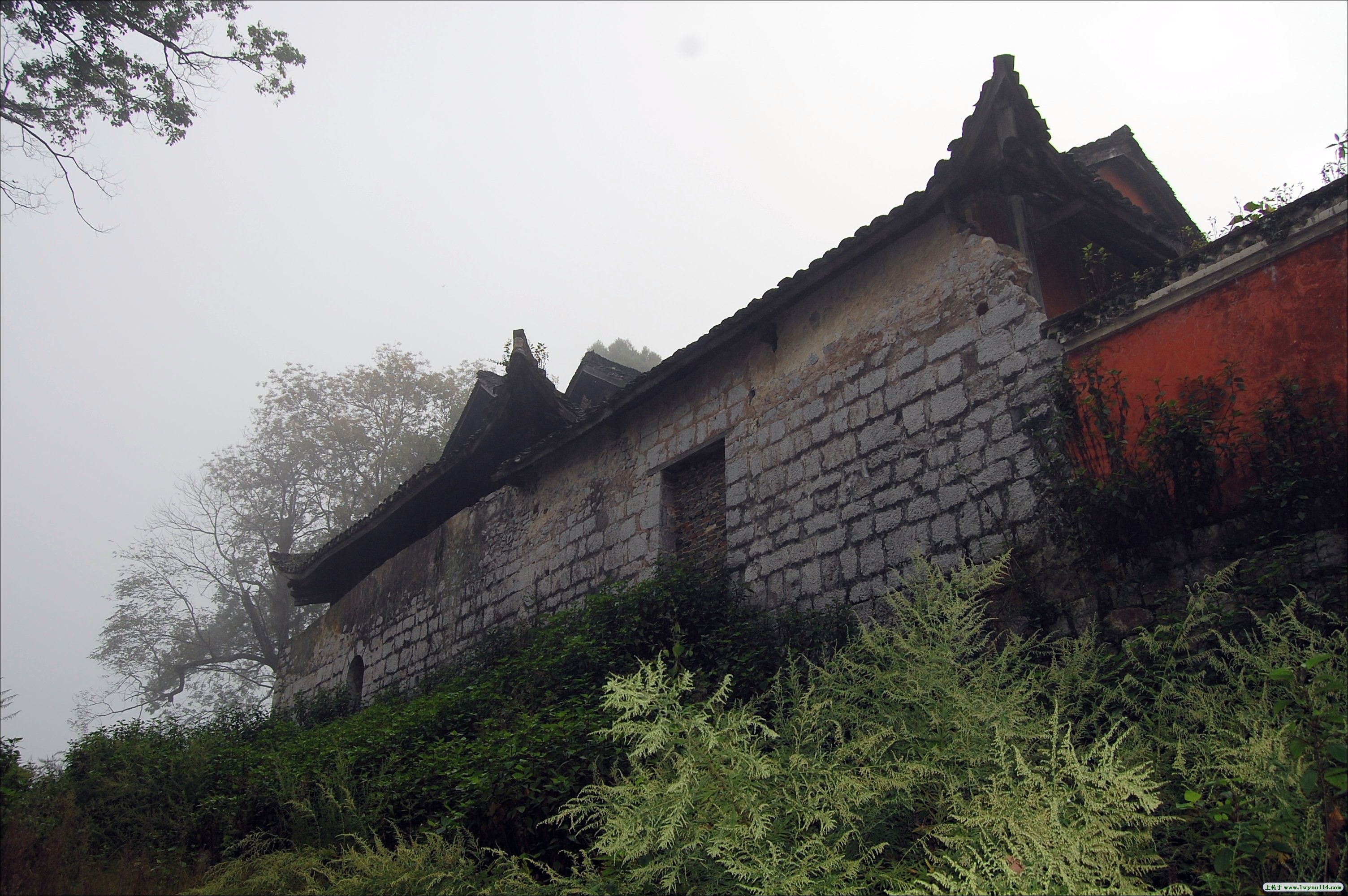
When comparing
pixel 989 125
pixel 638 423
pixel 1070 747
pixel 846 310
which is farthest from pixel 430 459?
pixel 1070 747

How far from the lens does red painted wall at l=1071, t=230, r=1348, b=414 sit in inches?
166

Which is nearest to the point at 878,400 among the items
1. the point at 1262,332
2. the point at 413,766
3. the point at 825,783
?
the point at 1262,332

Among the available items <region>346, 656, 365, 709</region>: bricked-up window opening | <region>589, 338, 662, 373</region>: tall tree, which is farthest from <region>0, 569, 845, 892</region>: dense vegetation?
<region>589, 338, 662, 373</region>: tall tree

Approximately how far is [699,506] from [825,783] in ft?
16.8

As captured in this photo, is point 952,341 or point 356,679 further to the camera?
point 356,679

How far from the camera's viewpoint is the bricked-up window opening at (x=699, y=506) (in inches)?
312

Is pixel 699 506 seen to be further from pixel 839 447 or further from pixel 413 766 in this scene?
pixel 413 766

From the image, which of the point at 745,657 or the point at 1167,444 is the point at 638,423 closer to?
the point at 745,657

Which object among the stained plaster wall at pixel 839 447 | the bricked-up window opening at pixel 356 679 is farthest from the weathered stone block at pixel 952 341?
the bricked-up window opening at pixel 356 679

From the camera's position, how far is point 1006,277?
591 cm

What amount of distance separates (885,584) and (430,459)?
60.8 feet

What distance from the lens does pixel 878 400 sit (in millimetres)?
6578

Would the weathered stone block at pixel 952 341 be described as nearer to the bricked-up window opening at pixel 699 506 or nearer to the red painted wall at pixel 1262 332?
the red painted wall at pixel 1262 332

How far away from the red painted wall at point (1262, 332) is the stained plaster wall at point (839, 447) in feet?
2.16
